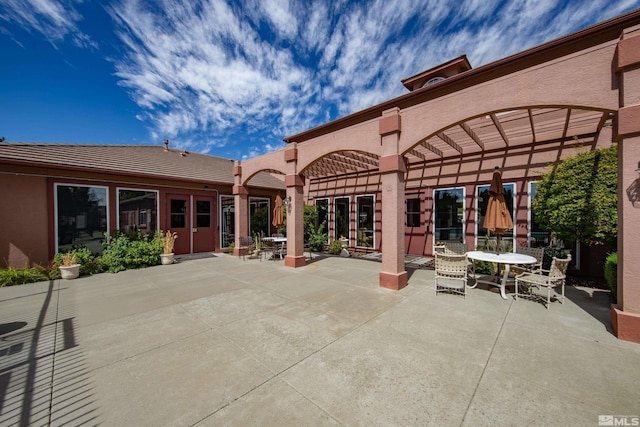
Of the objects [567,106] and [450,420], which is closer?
[450,420]

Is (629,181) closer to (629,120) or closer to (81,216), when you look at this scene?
(629,120)

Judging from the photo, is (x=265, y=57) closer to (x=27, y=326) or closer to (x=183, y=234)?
(x=183, y=234)

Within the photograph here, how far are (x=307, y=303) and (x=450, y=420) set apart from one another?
3.11m

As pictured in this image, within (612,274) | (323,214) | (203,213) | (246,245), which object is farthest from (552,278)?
(203,213)

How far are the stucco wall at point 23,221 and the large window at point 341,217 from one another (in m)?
10.9

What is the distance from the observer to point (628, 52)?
3357 mm

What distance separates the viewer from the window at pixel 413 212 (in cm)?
1027

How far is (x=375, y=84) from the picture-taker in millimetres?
14406

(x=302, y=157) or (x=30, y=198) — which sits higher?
(x=302, y=157)

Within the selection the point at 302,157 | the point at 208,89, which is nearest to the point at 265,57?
the point at 208,89

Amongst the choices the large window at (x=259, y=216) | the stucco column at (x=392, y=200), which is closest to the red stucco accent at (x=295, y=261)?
the stucco column at (x=392, y=200)

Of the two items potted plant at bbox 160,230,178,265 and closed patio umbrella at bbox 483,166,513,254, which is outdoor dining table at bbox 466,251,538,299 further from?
potted plant at bbox 160,230,178,265

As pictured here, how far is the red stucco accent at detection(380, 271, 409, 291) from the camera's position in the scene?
18.7ft

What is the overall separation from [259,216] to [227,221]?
1816 millimetres
